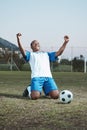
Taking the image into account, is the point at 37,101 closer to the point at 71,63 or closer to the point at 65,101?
the point at 65,101

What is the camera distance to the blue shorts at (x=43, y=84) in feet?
33.0

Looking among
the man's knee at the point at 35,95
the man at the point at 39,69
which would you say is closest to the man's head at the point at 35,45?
the man at the point at 39,69

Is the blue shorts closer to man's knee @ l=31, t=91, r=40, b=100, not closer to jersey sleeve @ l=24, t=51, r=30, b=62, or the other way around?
man's knee @ l=31, t=91, r=40, b=100

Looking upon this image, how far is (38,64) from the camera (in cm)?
1034

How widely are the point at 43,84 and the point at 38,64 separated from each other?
0.52 metres

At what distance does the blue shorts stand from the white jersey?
0.38 feet

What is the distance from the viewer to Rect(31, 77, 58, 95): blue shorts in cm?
1006

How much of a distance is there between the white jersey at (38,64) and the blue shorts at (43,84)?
4.6 inches

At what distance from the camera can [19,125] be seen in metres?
6.14

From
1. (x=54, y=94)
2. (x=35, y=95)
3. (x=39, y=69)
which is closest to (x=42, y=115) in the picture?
(x=35, y=95)

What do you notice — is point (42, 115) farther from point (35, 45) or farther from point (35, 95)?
point (35, 45)

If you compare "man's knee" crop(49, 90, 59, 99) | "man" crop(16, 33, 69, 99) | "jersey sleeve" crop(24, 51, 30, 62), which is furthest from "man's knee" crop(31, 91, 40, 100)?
"jersey sleeve" crop(24, 51, 30, 62)

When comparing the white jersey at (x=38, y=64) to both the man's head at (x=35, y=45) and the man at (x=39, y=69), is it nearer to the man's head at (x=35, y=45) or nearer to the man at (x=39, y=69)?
the man at (x=39, y=69)

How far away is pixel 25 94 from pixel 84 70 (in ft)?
88.1
